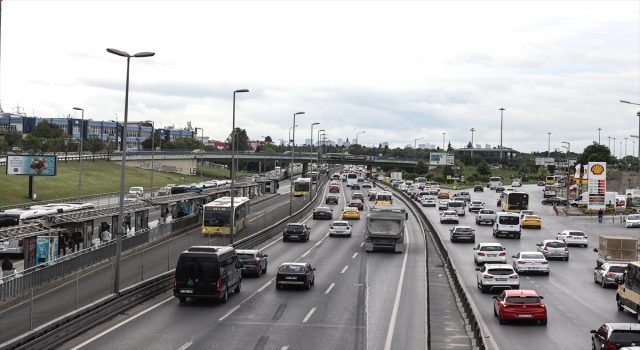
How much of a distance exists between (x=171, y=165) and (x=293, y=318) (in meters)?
120

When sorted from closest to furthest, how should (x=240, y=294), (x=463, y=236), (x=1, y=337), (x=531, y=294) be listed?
(x=1, y=337) < (x=531, y=294) < (x=240, y=294) < (x=463, y=236)

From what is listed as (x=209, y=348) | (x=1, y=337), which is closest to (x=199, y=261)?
(x=209, y=348)

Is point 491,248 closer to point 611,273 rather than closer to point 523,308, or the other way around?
point 611,273

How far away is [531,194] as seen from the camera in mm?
127125

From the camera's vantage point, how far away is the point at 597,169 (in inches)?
3381

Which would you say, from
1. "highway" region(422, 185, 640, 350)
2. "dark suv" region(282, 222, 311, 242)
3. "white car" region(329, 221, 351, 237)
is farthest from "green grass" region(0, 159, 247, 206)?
"highway" region(422, 185, 640, 350)

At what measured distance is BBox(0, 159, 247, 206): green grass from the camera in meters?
80.7

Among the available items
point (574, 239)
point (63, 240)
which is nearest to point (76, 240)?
point (63, 240)

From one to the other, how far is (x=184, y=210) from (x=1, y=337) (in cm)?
4640

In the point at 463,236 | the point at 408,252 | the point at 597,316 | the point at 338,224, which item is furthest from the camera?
the point at 338,224

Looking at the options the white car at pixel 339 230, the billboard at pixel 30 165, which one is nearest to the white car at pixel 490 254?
the white car at pixel 339 230

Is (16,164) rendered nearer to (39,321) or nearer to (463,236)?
(463,236)

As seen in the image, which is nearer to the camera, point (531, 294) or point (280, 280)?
point (531, 294)

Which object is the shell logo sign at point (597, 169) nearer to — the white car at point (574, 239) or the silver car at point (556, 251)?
the white car at point (574, 239)
